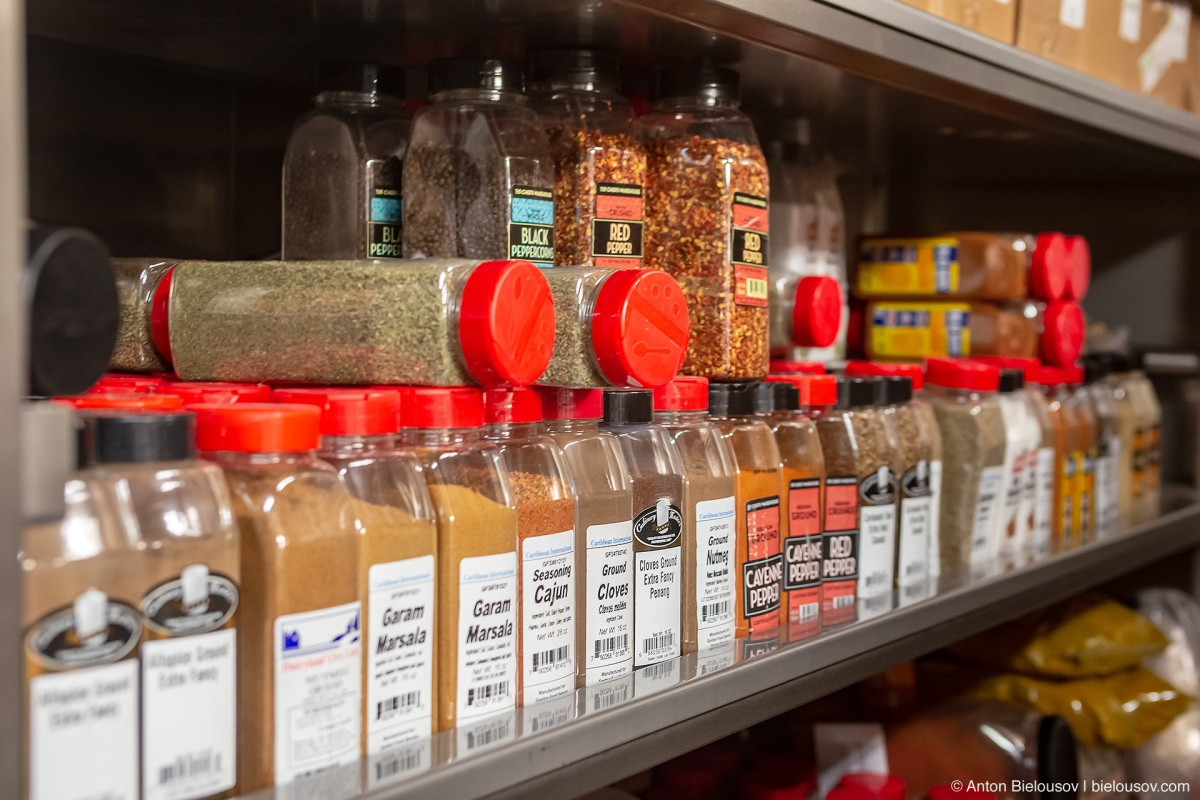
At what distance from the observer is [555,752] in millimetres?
773

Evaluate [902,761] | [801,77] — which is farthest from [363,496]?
[902,761]

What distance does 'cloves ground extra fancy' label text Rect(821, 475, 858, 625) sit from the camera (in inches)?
47.1

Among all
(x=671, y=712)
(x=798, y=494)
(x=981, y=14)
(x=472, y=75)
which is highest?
(x=981, y=14)

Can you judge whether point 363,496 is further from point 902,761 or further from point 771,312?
point 902,761

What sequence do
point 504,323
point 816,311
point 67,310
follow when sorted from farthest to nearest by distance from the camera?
point 816,311 < point 504,323 < point 67,310

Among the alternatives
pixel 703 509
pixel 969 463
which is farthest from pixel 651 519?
pixel 969 463

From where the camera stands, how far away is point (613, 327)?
0.83m

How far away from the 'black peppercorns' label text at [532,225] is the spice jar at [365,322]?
0.17 m

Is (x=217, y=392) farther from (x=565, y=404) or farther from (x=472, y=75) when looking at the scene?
(x=472, y=75)

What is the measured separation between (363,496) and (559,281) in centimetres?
23

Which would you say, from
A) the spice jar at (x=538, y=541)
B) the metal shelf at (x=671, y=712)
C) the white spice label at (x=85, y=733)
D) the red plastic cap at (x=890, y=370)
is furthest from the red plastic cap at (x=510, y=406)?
the red plastic cap at (x=890, y=370)

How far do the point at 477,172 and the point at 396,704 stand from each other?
448 millimetres

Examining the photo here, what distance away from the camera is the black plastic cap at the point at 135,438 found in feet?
1.93

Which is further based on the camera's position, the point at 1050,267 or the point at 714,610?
the point at 1050,267
